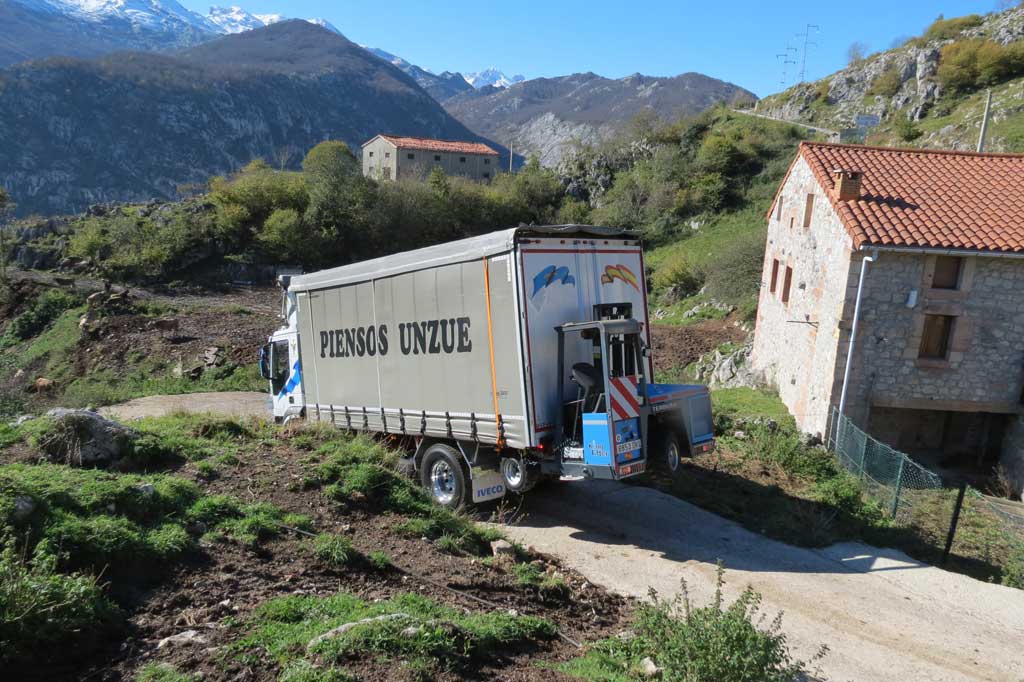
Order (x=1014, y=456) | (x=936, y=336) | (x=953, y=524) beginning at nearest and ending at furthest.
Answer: (x=953, y=524) → (x=936, y=336) → (x=1014, y=456)

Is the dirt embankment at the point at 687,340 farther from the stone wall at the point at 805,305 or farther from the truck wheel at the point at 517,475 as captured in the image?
the truck wheel at the point at 517,475

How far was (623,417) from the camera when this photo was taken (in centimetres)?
838

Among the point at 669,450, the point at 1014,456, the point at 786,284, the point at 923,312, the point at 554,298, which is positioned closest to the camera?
the point at 554,298

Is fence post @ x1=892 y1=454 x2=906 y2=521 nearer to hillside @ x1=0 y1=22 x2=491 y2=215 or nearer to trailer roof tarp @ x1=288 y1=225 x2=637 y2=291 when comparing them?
trailer roof tarp @ x1=288 y1=225 x2=637 y2=291

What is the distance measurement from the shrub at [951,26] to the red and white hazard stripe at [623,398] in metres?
62.1

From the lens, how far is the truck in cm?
862

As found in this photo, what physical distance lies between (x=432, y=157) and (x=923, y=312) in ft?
187

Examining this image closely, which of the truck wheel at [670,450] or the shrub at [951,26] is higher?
the shrub at [951,26]

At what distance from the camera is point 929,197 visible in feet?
50.5

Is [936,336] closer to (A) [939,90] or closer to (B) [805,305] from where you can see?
(B) [805,305]

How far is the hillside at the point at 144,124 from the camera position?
308ft

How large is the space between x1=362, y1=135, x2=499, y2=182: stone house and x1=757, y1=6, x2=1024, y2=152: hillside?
31.2 metres

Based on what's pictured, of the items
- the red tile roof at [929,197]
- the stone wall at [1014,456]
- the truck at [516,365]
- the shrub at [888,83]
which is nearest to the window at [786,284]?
the red tile roof at [929,197]

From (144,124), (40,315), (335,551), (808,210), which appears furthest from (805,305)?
(144,124)
